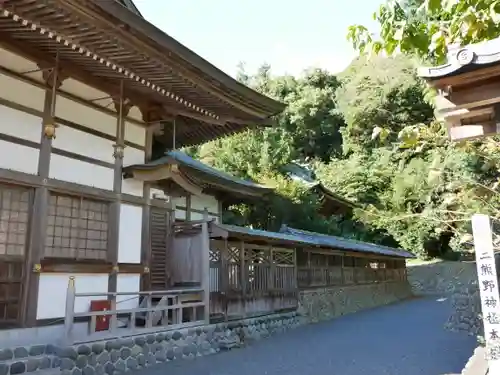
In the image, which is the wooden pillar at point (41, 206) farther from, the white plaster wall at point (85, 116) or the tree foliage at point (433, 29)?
the tree foliage at point (433, 29)

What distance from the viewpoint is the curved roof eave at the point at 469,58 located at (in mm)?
2812

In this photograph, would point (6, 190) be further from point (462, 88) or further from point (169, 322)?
point (462, 88)

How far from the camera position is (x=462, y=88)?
10.3ft

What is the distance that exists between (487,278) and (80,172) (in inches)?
253

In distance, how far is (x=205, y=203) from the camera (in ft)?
39.6

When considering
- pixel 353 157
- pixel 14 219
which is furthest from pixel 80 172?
pixel 353 157

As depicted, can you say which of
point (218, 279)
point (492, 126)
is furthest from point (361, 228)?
point (492, 126)

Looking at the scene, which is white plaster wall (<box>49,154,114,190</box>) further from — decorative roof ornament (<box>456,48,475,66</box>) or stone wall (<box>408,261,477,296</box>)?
stone wall (<box>408,261,477,296</box>)

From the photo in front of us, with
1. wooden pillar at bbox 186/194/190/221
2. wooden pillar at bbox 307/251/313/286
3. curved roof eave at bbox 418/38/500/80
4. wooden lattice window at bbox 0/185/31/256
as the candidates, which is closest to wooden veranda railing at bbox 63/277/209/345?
wooden lattice window at bbox 0/185/31/256

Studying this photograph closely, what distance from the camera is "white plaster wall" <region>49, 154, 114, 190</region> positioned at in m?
7.40

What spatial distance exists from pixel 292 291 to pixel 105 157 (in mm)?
6902

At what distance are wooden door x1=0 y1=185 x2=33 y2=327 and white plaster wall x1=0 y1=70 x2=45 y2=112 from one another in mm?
1374

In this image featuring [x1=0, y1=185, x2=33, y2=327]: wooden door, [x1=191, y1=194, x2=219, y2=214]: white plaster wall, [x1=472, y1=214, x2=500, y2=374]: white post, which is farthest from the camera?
[x1=191, y1=194, x2=219, y2=214]: white plaster wall

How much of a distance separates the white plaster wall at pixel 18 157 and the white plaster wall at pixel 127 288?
2.52 m
